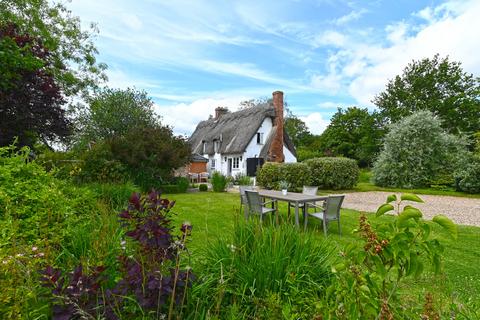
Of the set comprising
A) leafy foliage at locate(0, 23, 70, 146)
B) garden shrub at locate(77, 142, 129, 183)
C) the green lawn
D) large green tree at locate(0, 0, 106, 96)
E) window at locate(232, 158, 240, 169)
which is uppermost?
large green tree at locate(0, 0, 106, 96)

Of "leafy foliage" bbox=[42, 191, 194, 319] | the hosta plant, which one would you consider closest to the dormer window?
"leafy foliage" bbox=[42, 191, 194, 319]

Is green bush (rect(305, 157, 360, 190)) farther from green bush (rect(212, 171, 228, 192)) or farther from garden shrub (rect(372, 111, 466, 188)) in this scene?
green bush (rect(212, 171, 228, 192))

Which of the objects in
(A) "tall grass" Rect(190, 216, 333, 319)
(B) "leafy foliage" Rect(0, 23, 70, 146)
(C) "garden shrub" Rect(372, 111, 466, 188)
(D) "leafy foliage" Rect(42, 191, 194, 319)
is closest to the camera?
(D) "leafy foliage" Rect(42, 191, 194, 319)

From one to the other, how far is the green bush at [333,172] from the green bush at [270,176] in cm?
205

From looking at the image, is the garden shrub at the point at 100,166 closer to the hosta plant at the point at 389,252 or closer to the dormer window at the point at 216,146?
→ the hosta plant at the point at 389,252

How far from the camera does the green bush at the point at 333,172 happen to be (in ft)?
55.2

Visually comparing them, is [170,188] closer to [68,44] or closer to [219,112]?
[68,44]

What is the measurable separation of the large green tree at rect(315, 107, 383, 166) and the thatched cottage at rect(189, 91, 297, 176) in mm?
12383

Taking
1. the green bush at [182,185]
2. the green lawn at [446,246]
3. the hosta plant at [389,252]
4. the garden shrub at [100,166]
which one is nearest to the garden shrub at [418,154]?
the green lawn at [446,246]

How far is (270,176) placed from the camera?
15.9 meters

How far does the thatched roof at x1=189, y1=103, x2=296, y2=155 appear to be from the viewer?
998 inches

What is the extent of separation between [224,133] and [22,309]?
27893 millimetres

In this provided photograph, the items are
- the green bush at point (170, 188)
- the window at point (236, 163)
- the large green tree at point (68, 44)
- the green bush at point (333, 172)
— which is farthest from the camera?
the window at point (236, 163)

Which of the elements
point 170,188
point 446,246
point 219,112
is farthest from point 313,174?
point 219,112
